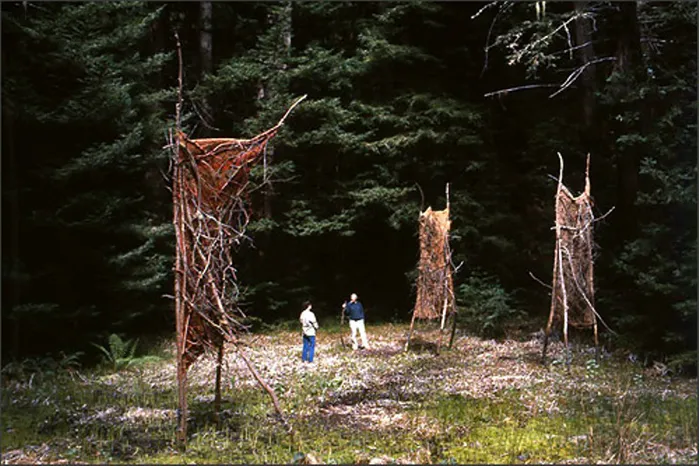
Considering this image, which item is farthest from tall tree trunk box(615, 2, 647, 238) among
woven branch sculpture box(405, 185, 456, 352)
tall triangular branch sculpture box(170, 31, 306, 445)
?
tall triangular branch sculpture box(170, 31, 306, 445)

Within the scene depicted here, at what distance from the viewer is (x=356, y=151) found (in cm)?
2014

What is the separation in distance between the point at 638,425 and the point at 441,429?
8.72ft

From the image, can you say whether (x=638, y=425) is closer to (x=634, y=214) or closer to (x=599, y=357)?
(x=599, y=357)

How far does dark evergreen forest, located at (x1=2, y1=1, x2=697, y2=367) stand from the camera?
42.1 feet

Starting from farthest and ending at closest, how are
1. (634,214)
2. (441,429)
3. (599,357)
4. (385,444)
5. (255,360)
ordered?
(634,214) < (255,360) < (599,357) < (441,429) < (385,444)

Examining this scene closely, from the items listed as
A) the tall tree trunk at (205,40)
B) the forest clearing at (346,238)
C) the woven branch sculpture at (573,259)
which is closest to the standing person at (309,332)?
the forest clearing at (346,238)

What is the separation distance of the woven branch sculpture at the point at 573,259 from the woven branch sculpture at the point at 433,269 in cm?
298

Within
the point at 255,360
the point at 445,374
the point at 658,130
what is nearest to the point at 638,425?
the point at 445,374

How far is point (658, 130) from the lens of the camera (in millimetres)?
12477

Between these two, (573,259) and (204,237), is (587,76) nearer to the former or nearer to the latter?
(573,259)

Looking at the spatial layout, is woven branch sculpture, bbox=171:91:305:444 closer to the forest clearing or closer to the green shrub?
the forest clearing

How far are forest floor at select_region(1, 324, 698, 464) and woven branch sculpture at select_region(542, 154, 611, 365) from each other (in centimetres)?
120

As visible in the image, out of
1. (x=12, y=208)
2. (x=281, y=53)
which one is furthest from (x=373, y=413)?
(x=281, y=53)

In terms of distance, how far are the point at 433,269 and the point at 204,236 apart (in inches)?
333
